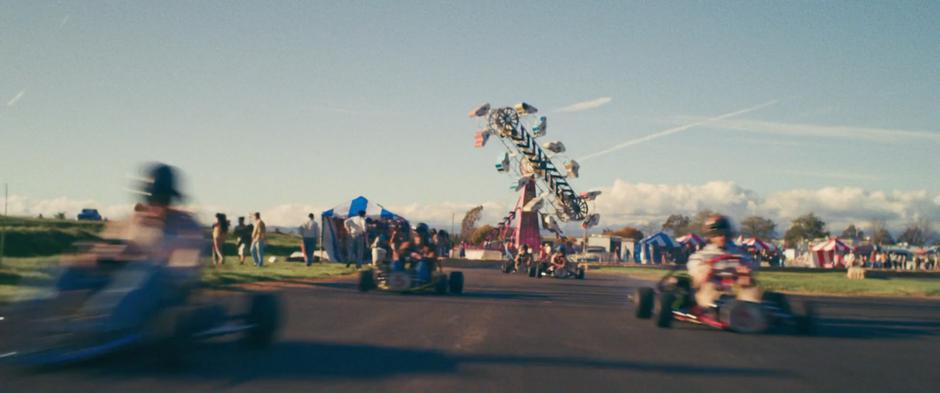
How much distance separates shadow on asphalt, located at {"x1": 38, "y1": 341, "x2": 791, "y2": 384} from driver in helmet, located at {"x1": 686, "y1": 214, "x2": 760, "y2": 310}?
3.84m

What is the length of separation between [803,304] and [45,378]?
9.47m

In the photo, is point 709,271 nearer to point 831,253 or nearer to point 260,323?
point 260,323

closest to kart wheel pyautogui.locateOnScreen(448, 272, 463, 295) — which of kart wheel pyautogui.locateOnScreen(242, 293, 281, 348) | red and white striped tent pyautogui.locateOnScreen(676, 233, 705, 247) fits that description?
kart wheel pyautogui.locateOnScreen(242, 293, 281, 348)

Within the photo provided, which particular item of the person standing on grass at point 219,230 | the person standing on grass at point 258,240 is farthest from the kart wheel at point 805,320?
the person standing on grass at point 258,240

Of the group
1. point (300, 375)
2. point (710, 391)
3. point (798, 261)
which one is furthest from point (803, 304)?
point (798, 261)

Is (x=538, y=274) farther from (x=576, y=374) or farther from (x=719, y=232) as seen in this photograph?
(x=576, y=374)

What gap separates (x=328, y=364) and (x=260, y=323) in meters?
1.11

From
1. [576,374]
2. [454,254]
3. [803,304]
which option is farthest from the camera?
[454,254]

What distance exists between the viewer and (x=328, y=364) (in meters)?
7.16

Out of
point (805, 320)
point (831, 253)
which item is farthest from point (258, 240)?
point (831, 253)

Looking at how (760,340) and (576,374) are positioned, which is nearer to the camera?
(576,374)

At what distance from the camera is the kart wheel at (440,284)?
17.1 metres

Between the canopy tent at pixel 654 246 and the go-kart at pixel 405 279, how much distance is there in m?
50.0

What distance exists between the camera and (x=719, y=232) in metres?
11.6
